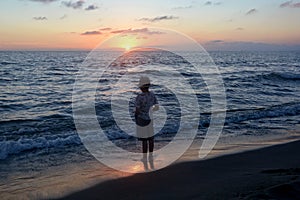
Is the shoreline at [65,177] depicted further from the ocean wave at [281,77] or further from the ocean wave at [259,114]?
the ocean wave at [281,77]

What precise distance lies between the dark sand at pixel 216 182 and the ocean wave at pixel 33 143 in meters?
4.00

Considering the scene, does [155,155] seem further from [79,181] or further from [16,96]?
[16,96]

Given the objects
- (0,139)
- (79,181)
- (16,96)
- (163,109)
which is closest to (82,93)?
(16,96)

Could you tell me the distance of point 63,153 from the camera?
348 inches

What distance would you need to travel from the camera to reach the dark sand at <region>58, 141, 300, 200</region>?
512cm

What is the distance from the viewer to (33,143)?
9.75 meters

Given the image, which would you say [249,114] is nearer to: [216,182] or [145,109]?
[145,109]

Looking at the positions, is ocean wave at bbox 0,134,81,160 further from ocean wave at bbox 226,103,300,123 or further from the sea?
ocean wave at bbox 226,103,300,123

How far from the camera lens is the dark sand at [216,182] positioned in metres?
5.12

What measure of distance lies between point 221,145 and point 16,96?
14.3 meters

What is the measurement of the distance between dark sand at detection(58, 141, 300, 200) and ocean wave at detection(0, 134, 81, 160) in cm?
400

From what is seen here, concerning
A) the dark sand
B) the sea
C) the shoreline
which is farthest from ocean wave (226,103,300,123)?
the dark sand

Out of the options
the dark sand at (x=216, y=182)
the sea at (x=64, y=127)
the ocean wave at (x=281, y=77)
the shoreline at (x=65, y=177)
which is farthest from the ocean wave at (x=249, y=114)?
the ocean wave at (x=281, y=77)

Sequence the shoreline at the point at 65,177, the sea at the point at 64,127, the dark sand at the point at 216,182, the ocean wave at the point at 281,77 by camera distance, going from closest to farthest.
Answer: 1. the dark sand at the point at 216,182
2. the shoreline at the point at 65,177
3. the sea at the point at 64,127
4. the ocean wave at the point at 281,77
